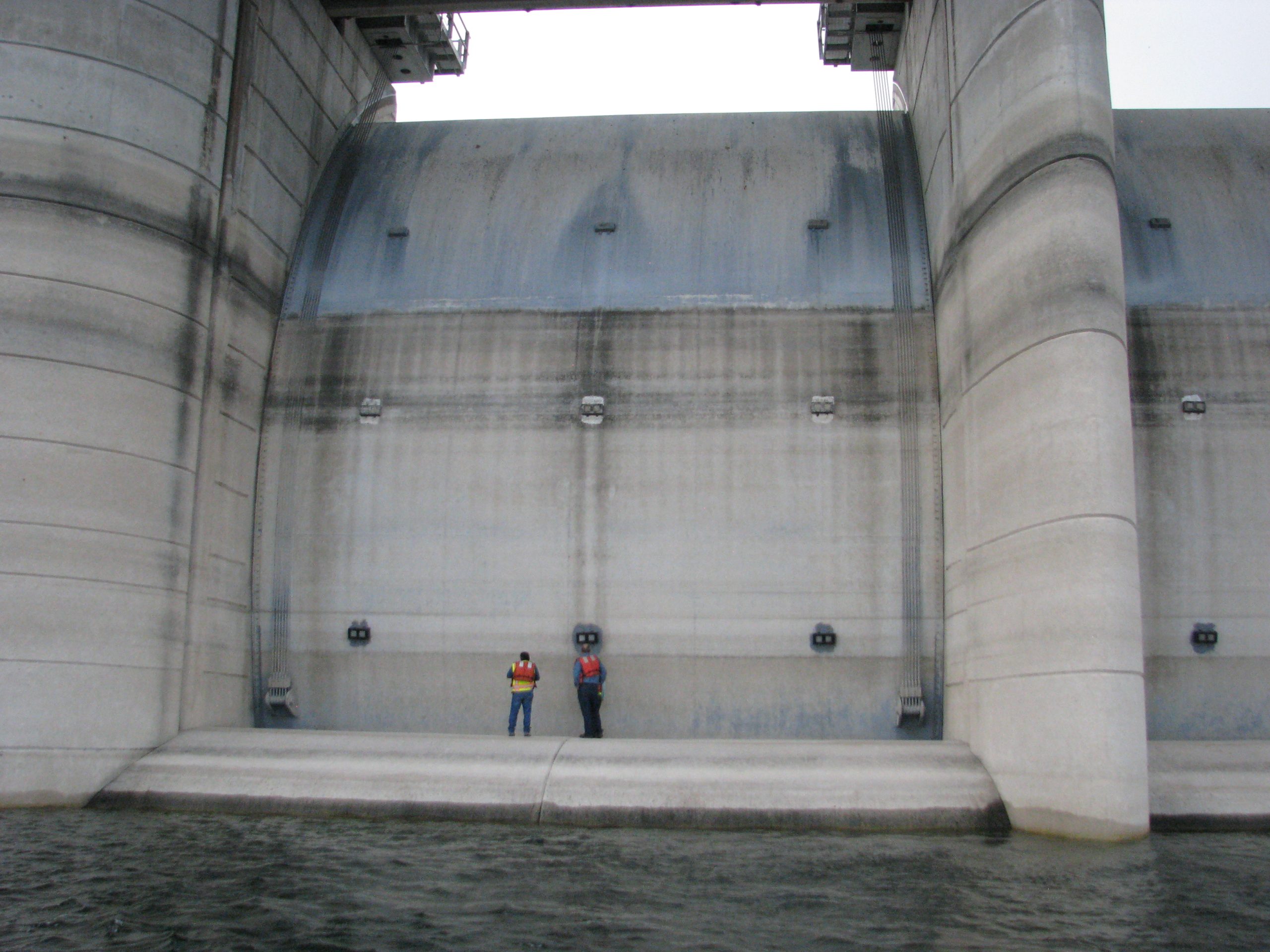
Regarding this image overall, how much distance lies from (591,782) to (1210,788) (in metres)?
7.10

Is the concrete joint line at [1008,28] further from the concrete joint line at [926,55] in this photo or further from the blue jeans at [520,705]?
the blue jeans at [520,705]

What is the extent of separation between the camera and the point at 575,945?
745 cm

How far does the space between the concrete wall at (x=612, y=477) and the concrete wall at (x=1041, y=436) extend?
1779mm

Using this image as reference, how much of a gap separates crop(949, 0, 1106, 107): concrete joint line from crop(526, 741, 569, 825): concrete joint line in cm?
1118

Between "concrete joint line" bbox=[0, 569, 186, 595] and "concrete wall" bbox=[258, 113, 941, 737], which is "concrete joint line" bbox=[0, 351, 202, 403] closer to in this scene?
"concrete joint line" bbox=[0, 569, 186, 595]

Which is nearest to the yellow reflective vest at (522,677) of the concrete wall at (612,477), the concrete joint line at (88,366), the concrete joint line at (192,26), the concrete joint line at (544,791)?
the concrete wall at (612,477)

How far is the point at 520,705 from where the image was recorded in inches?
635

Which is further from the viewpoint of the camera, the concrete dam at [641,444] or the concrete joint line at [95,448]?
the concrete joint line at [95,448]

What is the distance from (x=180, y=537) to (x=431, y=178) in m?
9.16

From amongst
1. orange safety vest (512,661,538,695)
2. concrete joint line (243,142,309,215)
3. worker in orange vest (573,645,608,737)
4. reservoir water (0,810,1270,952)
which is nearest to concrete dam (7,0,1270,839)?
concrete joint line (243,142,309,215)

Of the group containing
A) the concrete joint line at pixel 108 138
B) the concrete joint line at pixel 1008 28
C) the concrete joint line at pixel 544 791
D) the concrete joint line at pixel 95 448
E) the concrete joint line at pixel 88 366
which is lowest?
the concrete joint line at pixel 544 791

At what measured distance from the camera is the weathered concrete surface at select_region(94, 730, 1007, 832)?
41.8 ft

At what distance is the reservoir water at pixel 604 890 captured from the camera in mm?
7629

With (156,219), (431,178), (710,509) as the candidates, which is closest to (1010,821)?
(710,509)
